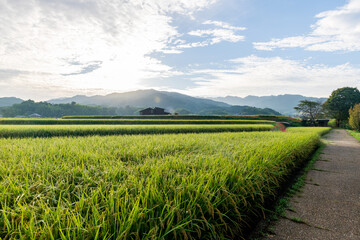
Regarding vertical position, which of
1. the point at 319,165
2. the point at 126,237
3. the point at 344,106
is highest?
the point at 344,106

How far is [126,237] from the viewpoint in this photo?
1.43 metres

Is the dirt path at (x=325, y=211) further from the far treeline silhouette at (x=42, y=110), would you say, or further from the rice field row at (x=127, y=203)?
the far treeline silhouette at (x=42, y=110)

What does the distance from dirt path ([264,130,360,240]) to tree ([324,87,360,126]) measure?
152 feet

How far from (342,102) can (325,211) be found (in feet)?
169

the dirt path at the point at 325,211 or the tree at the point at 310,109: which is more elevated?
the tree at the point at 310,109

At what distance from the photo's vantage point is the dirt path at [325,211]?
2420 millimetres

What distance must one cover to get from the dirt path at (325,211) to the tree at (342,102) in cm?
4619

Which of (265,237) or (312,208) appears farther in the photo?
(312,208)

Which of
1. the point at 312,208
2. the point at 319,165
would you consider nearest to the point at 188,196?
the point at 312,208

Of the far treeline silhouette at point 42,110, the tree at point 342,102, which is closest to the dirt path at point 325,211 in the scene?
the tree at point 342,102

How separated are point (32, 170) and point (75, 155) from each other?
1.08 meters

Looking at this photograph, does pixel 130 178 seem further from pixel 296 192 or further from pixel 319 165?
pixel 319 165

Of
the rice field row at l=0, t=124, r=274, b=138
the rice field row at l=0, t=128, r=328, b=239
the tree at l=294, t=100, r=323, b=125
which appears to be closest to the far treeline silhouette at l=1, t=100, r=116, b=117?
the rice field row at l=0, t=124, r=274, b=138

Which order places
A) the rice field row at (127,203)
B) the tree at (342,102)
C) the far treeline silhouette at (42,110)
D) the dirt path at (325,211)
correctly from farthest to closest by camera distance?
the far treeline silhouette at (42,110)
the tree at (342,102)
the dirt path at (325,211)
the rice field row at (127,203)
